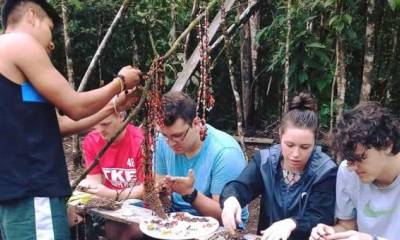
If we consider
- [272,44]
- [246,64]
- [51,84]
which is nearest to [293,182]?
[51,84]

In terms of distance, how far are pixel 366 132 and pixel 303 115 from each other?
45cm

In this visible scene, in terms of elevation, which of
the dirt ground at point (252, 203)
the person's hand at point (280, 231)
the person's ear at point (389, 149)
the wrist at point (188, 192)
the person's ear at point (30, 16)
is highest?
the person's ear at point (30, 16)

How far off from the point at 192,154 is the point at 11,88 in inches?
48.4

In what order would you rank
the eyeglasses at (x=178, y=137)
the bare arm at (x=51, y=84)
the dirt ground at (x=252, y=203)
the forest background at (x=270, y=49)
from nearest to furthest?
the bare arm at (x=51, y=84) → the eyeglasses at (x=178, y=137) → the forest background at (x=270, y=49) → the dirt ground at (x=252, y=203)

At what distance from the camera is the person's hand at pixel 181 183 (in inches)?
98.0

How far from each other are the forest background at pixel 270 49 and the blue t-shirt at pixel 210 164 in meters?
0.75

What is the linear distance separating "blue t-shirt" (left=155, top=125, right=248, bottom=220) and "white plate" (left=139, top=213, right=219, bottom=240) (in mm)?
278

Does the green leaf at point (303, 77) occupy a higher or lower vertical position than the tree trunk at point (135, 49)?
lower

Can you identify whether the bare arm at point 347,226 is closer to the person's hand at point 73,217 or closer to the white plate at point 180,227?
the white plate at point 180,227

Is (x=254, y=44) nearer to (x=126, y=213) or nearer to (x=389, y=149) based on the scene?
(x=126, y=213)

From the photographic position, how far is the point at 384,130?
2.20 meters

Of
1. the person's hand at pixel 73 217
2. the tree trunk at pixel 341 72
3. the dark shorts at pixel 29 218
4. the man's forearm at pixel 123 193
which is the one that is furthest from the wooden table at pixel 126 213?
the tree trunk at pixel 341 72

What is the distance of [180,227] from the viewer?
99.7 inches

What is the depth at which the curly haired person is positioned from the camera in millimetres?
2172
